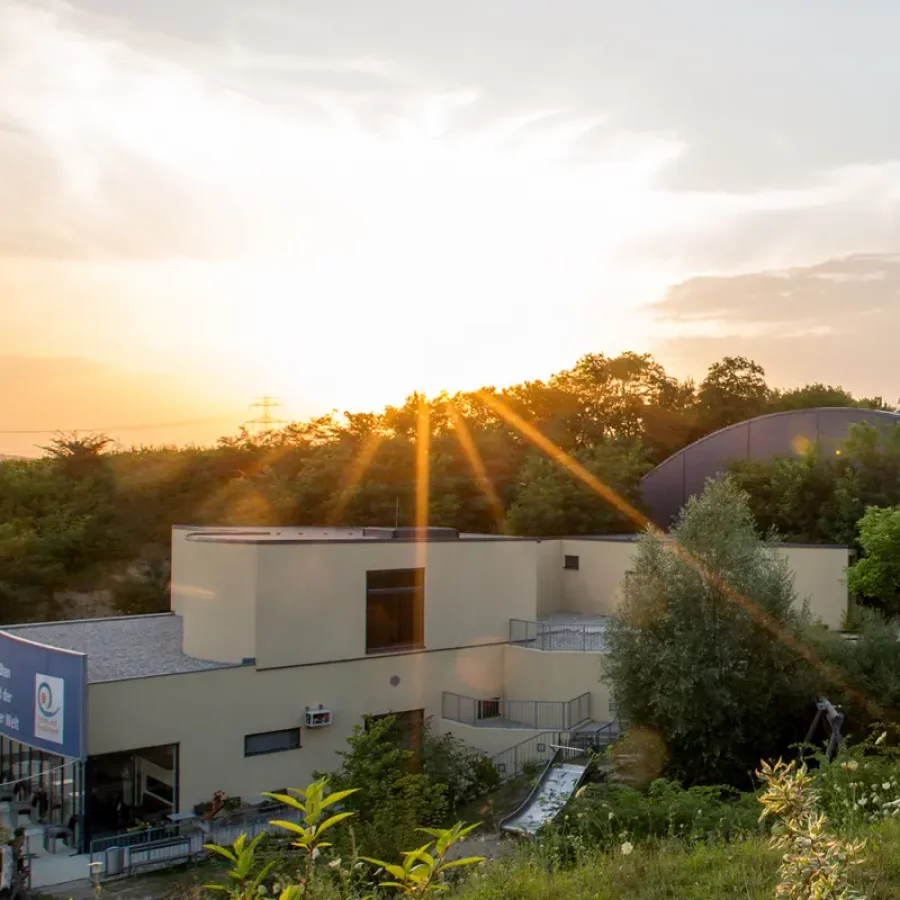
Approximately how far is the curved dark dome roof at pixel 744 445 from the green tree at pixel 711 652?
12.8 meters

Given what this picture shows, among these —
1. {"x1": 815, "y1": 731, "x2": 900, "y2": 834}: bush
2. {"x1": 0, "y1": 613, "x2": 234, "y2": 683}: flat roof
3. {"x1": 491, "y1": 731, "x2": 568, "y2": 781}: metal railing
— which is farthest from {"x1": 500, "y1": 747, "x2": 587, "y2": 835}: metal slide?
{"x1": 0, "y1": 613, "x2": 234, "y2": 683}: flat roof

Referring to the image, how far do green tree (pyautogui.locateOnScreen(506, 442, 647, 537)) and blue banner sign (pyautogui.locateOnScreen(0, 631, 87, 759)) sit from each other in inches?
808

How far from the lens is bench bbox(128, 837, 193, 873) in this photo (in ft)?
52.5

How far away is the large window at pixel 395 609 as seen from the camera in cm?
2166

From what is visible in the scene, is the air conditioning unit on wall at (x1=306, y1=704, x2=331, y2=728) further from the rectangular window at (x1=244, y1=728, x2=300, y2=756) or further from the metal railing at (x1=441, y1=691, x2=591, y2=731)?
the metal railing at (x1=441, y1=691, x2=591, y2=731)

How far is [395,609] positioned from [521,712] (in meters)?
4.20

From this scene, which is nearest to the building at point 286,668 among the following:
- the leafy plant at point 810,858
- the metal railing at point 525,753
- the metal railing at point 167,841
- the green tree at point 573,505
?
the metal railing at point 525,753

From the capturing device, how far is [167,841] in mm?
16422

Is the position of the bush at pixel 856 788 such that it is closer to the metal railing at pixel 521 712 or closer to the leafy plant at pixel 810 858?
the leafy plant at pixel 810 858

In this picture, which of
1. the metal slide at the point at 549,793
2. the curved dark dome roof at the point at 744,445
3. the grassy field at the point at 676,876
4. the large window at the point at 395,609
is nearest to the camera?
the grassy field at the point at 676,876

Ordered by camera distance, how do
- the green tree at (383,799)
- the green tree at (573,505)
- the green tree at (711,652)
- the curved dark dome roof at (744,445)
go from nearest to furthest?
1. the green tree at (383,799)
2. the green tree at (711,652)
3. the curved dark dome roof at (744,445)
4. the green tree at (573,505)

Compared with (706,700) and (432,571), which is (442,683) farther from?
(706,700)

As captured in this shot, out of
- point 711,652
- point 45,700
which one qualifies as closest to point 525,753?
point 711,652

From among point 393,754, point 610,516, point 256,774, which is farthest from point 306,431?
point 393,754
